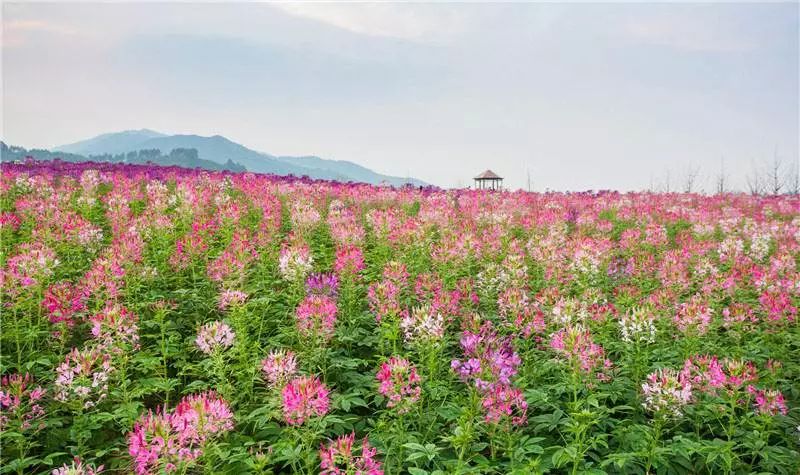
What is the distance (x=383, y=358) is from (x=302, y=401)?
1.57 m

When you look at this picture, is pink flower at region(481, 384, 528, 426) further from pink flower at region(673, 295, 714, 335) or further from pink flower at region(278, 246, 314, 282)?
pink flower at region(278, 246, 314, 282)

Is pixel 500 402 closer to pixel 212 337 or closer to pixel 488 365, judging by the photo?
pixel 488 365

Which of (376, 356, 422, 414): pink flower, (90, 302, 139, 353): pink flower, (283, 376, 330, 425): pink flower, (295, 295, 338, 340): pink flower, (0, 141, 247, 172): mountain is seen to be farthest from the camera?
(0, 141, 247, 172): mountain

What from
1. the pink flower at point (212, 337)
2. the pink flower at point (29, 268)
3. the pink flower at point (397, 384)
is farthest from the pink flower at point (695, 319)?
the pink flower at point (29, 268)

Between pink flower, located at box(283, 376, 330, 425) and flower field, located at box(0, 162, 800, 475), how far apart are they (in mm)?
15

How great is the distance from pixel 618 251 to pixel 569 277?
4.50 metres

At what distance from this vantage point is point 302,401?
2.97 meters

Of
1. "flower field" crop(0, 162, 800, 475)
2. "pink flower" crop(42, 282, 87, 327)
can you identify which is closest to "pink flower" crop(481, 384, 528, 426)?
"flower field" crop(0, 162, 800, 475)

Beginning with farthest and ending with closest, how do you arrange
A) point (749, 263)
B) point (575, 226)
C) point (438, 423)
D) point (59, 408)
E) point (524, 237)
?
point (575, 226), point (524, 237), point (749, 263), point (59, 408), point (438, 423)

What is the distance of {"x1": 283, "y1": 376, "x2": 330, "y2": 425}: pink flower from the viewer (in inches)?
117

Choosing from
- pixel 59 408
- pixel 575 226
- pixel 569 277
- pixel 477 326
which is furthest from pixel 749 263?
pixel 59 408

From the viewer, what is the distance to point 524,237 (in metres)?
11.1

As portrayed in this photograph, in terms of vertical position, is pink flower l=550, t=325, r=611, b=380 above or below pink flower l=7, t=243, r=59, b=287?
below

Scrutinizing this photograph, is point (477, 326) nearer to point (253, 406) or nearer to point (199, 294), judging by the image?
point (253, 406)
